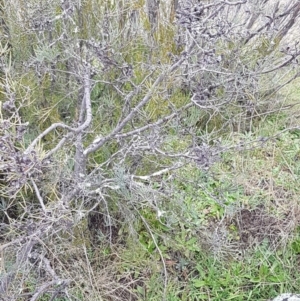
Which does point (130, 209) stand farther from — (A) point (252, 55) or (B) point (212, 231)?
(A) point (252, 55)

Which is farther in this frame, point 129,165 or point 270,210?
point 270,210

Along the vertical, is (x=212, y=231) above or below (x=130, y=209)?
below

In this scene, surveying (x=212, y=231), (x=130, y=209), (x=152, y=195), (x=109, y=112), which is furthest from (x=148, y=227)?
(x=109, y=112)

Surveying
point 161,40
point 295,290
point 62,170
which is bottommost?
point 295,290

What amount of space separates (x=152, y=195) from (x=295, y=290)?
2.64 ft

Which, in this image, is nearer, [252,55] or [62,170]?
[62,170]

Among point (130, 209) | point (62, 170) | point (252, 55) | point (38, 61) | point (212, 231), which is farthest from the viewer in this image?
point (252, 55)

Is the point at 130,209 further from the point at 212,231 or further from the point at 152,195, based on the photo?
the point at 212,231

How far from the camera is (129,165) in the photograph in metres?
1.85

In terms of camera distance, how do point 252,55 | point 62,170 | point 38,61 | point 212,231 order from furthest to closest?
point 252,55, point 212,231, point 38,61, point 62,170

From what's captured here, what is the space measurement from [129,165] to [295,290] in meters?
0.92

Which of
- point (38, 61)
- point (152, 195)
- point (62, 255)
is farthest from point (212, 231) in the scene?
point (38, 61)

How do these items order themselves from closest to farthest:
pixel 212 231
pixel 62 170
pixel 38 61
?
pixel 62 170 < pixel 38 61 < pixel 212 231

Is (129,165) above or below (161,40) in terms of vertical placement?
below
